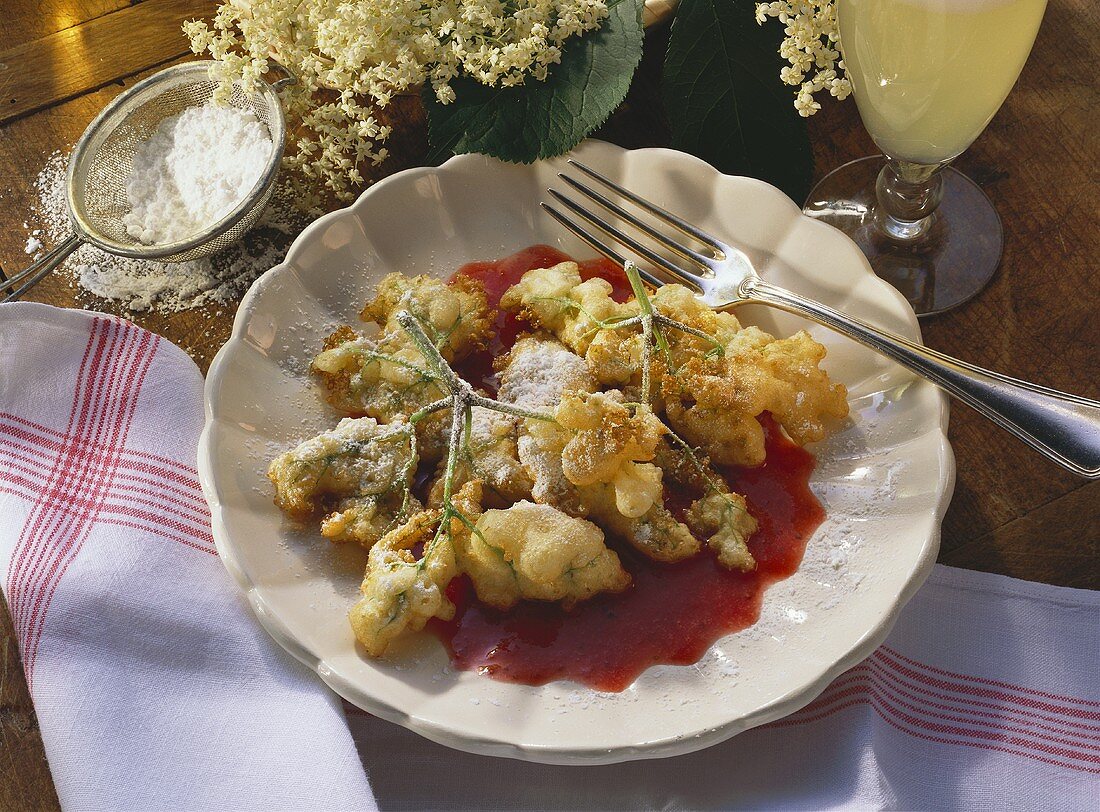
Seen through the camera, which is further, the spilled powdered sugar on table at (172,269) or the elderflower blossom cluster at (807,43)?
the spilled powdered sugar on table at (172,269)

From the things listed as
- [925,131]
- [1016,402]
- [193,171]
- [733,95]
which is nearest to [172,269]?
[193,171]

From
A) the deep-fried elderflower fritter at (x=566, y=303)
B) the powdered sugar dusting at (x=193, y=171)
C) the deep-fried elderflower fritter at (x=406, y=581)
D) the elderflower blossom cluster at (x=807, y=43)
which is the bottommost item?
the deep-fried elderflower fritter at (x=406, y=581)

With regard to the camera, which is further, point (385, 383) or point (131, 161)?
point (131, 161)

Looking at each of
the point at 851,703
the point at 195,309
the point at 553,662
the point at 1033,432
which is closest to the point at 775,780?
the point at 851,703

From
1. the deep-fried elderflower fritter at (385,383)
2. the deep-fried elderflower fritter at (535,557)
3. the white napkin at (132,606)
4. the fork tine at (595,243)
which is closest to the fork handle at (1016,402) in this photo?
the fork tine at (595,243)

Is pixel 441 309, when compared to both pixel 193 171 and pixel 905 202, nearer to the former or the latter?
pixel 193 171

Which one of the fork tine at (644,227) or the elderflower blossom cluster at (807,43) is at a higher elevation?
the elderflower blossom cluster at (807,43)

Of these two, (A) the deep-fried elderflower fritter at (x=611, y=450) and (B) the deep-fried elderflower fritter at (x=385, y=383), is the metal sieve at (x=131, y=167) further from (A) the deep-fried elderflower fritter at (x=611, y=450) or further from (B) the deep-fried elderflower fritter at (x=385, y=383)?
(A) the deep-fried elderflower fritter at (x=611, y=450)
